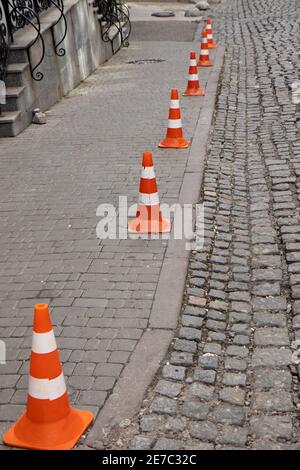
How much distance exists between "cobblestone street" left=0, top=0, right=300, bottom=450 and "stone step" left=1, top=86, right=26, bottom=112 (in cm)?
42

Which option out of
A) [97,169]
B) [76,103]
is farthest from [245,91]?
[97,169]

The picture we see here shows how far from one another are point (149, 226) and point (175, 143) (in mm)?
2732

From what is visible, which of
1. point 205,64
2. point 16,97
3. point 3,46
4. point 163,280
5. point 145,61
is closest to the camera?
point 163,280

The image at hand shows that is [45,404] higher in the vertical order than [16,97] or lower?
higher

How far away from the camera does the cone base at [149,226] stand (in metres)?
5.75

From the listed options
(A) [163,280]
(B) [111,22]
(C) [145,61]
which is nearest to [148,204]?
(A) [163,280]

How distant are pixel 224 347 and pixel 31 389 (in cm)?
141

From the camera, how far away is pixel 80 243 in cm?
566

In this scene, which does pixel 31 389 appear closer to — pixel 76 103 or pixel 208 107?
pixel 208 107

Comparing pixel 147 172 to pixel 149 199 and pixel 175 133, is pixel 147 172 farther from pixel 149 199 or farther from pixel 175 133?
pixel 175 133

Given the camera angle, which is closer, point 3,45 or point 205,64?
point 3,45

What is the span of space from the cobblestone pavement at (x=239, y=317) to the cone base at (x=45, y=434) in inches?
8.5

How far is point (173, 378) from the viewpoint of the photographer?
3.83 meters

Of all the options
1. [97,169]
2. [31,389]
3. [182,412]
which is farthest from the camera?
[97,169]
